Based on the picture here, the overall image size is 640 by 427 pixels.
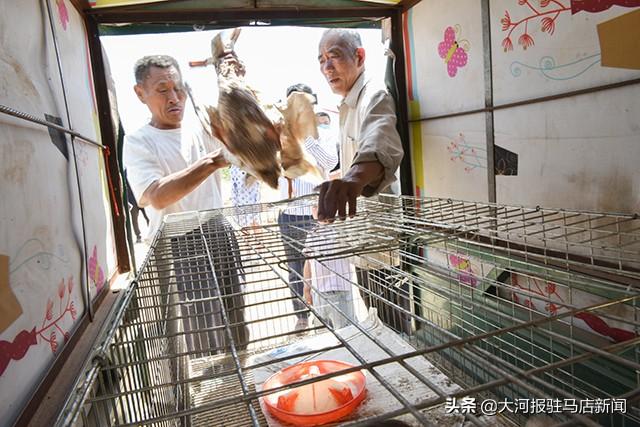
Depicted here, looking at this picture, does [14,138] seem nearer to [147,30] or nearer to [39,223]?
[39,223]

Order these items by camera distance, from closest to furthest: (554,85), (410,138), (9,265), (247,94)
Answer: (9,265) → (554,85) → (247,94) → (410,138)

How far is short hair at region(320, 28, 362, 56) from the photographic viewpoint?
2.02m

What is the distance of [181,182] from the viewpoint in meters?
1.98

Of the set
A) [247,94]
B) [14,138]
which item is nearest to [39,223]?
[14,138]

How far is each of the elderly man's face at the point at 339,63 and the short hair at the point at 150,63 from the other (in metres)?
0.78

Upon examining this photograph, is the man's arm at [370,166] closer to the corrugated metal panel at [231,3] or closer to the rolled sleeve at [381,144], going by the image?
the rolled sleeve at [381,144]

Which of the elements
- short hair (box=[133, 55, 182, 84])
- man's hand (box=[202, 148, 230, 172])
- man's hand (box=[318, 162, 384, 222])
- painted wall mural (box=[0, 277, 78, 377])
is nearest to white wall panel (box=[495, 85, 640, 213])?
man's hand (box=[318, 162, 384, 222])

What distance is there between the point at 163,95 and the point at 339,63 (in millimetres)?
932

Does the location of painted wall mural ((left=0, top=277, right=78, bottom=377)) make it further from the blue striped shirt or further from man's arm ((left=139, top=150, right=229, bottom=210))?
the blue striped shirt

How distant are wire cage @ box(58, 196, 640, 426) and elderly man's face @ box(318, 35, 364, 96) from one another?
2.09 ft

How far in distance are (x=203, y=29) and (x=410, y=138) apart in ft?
3.90

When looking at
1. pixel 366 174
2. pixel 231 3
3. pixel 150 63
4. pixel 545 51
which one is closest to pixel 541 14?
pixel 545 51

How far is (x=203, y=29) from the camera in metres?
2.06

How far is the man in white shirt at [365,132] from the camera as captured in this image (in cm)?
140
